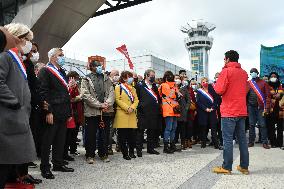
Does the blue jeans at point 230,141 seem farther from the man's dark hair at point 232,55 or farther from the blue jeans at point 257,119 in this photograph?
the blue jeans at point 257,119

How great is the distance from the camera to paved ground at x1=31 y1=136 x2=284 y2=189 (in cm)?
475

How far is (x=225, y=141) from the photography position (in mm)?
5641

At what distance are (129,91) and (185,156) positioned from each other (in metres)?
1.86

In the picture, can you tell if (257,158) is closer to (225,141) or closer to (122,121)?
(225,141)

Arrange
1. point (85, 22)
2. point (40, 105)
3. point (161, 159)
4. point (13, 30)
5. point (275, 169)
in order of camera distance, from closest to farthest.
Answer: point (13, 30)
point (40, 105)
point (275, 169)
point (161, 159)
point (85, 22)

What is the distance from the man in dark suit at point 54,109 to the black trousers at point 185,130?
Result: 154 inches

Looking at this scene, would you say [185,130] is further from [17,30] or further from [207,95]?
[17,30]

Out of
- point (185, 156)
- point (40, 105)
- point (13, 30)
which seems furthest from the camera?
point (185, 156)

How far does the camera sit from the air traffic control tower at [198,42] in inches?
6240

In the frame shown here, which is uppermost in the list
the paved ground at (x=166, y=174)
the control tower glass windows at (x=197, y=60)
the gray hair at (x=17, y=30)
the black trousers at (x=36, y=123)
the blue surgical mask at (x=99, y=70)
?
the control tower glass windows at (x=197, y=60)

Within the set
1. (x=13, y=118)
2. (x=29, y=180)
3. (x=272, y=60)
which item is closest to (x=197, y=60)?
(x=272, y=60)

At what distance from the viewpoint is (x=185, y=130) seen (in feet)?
31.5

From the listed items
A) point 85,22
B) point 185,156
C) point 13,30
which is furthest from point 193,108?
point 85,22

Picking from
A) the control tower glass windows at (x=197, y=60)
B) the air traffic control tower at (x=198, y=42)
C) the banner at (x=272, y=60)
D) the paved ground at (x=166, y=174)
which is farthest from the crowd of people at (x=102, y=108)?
the air traffic control tower at (x=198, y=42)
